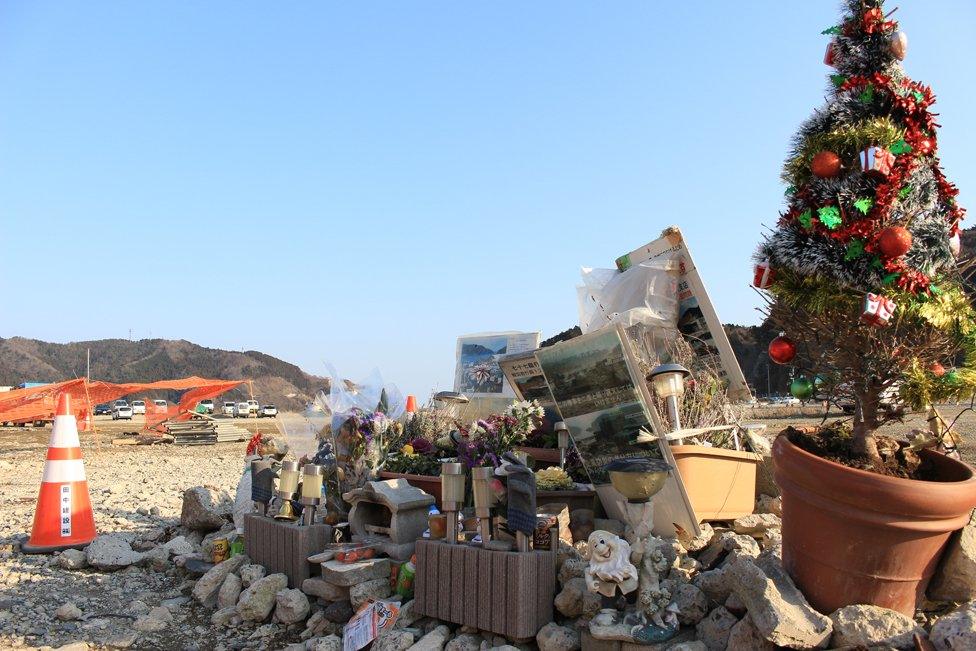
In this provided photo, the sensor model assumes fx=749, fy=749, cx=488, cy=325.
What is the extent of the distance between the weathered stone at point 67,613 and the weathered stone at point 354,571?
167 centimetres

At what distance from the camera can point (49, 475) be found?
20.9ft

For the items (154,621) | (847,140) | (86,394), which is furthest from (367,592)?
(86,394)

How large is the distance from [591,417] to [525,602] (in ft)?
5.16

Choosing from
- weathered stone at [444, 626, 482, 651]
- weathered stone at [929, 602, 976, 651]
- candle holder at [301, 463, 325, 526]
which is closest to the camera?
weathered stone at [929, 602, 976, 651]

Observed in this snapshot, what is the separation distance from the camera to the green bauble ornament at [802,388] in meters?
3.69

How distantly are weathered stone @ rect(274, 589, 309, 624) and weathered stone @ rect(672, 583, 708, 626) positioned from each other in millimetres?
2457

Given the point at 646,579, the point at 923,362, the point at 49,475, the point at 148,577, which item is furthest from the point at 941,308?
the point at 49,475

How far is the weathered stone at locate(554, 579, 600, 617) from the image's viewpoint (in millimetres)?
3656

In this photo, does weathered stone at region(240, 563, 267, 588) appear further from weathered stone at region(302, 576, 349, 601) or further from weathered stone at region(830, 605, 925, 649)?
weathered stone at region(830, 605, 925, 649)

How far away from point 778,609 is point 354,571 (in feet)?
8.46

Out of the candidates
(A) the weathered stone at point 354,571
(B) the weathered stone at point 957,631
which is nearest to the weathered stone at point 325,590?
(A) the weathered stone at point 354,571

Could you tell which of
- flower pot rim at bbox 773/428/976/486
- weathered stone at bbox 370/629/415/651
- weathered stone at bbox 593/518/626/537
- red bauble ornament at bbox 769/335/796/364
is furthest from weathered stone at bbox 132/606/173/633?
red bauble ornament at bbox 769/335/796/364

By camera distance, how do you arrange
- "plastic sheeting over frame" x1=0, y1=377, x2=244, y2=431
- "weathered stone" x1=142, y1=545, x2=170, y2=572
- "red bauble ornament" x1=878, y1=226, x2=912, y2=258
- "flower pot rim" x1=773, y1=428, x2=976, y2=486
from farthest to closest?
1. "plastic sheeting over frame" x1=0, y1=377, x2=244, y2=431
2. "weathered stone" x1=142, y1=545, x2=170, y2=572
3. "red bauble ornament" x1=878, y1=226, x2=912, y2=258
4. "flower pot rim" x1=773, y1=428, x2=976, y2=486

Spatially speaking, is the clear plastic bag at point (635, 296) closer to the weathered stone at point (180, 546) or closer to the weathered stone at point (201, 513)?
the weathered stone at point (201, 513)
